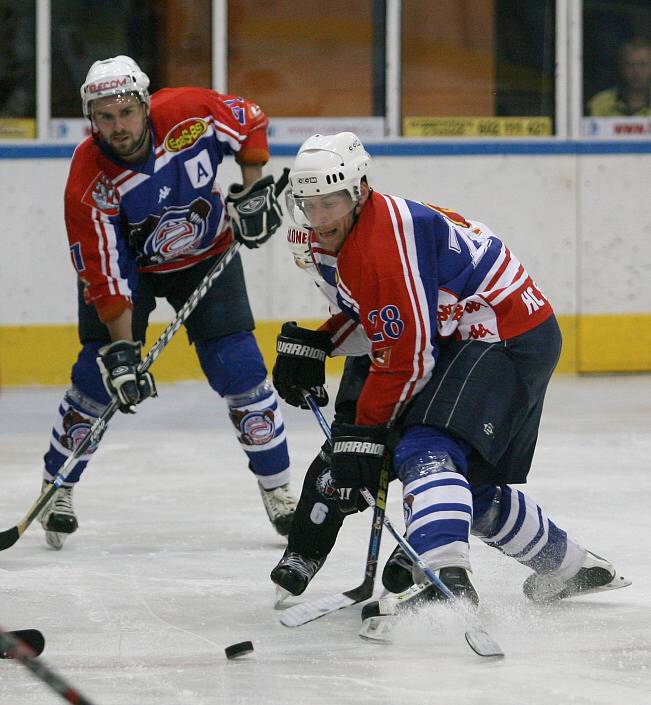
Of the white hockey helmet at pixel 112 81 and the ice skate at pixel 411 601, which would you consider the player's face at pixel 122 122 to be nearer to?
the white hockey helmet at pixel 112 81

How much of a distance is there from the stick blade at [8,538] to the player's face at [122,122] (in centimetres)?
87

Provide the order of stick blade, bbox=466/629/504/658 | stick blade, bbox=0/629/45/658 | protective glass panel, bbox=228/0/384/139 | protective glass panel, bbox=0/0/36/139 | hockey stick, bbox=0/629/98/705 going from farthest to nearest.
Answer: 1. protective glass panel, bbox=228/0/384/139
2. protective glass panel, bbox=0/0/36/139
3. stick blade, bbox=466/629/504/658
4. stick blade, bbox=0/629/45/658
5. hockey stick, bbox=0/629/98/705

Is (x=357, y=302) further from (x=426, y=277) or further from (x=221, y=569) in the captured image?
(x=221, y=569)

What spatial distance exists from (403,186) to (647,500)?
104 inches

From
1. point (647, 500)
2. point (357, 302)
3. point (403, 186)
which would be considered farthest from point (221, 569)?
point (403, 186)

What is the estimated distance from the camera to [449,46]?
20.4 feet

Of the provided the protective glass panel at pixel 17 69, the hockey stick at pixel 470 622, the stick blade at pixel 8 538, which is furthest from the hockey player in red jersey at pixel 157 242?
the protective glass panel at pixel 17 69

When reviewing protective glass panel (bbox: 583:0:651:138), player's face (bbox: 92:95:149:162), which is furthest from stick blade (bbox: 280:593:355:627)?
protective glass panel (bbox: 583:0:651:138)

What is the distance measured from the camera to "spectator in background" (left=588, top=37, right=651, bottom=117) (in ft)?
20.4

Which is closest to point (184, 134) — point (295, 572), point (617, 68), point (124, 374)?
point (124, 374)

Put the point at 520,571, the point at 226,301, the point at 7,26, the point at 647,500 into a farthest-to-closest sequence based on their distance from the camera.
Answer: the point at 7,26 → the point at 647,500 → the point at 226,301 → the point at 520,571

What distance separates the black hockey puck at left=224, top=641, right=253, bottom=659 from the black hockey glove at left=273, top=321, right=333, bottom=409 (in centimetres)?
63

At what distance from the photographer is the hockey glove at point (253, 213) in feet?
11.1

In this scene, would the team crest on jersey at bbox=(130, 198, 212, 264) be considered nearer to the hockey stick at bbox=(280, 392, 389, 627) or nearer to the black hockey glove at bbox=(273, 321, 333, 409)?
the black hockey glove at bbox=(273, 321, 333, 409)
